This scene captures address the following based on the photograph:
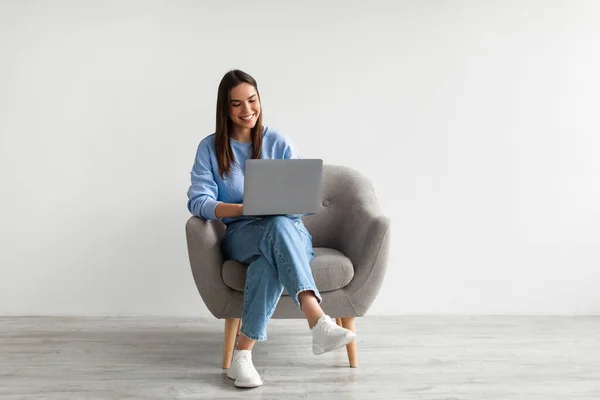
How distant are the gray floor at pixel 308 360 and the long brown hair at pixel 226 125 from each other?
87 cm

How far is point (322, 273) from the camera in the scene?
2.63 meters

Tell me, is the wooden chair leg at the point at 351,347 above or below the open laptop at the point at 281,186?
below

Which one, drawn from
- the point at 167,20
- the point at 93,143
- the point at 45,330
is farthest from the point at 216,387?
the point at 167,20

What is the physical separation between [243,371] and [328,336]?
397 mm

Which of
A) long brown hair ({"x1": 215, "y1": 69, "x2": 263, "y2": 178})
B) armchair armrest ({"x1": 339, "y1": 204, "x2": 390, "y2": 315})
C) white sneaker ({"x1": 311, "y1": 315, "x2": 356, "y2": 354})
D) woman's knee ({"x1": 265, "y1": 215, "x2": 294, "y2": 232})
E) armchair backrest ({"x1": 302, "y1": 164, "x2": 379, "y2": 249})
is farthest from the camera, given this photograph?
armchair backrest ({"x1": 302, "y1": 164, "x2": 379, "y2": 249})

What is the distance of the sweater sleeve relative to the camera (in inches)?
106

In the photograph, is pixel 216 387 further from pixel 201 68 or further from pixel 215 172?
pixel 201 68

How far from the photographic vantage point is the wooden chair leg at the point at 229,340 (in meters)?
2.70

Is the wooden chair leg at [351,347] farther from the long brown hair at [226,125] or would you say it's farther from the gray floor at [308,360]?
the long brown hair at [226,125]

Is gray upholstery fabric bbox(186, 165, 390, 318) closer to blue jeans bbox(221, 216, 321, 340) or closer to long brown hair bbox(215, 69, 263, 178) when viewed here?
blue jeans bbox(221, 216, 321, 340)

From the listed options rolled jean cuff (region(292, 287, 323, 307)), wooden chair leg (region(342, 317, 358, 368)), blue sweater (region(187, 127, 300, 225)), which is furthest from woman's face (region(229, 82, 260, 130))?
wooden chair leg (region(342, 317, 358, 368))

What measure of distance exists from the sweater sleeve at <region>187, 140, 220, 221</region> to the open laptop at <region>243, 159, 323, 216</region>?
0.87 ft

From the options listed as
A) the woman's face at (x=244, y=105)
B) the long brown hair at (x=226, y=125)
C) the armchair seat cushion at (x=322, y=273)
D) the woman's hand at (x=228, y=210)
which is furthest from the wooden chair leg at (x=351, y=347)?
the woman's face at (x=244, y=105)

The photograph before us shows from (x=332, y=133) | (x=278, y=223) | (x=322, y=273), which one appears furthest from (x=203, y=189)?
(x=332, y=133)
